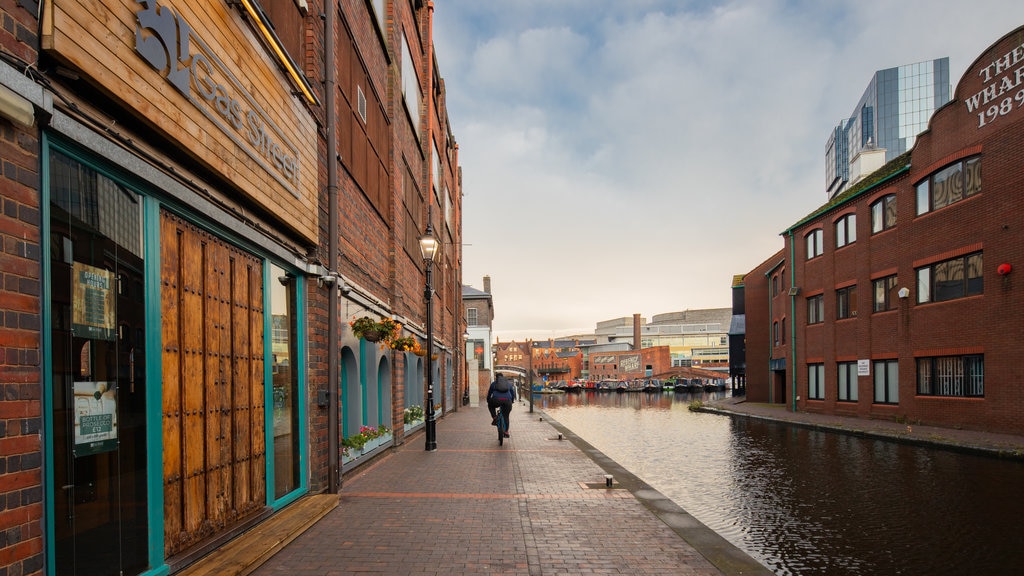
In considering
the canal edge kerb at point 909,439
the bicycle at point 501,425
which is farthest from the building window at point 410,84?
the canal edge kerb at point 909,439

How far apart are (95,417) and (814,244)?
104 ft

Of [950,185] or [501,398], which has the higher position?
[950,185]

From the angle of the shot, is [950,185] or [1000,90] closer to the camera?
[1000,90]

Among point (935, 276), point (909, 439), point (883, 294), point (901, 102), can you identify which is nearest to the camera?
point (909, 439)

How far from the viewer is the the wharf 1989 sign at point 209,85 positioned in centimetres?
432

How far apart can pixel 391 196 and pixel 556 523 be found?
9.25 m

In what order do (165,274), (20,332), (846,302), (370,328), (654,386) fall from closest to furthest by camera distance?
(20,332)
(165,274)
(370,328)
(846,302)
(654,386)

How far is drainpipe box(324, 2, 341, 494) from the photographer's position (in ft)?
27.4

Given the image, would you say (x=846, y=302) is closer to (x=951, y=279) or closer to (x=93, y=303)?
(x=951, y=279)

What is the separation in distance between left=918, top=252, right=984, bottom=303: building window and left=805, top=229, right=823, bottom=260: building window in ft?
25.3

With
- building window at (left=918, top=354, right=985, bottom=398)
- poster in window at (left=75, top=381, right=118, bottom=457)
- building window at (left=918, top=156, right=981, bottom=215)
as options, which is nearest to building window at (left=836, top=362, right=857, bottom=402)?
building window at (left=918, top=354, right=985, bottom=398)

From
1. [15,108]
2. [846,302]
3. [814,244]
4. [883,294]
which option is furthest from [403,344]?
[814,244]

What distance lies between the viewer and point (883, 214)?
79.6ft

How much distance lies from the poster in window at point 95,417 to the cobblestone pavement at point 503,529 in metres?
1.87
